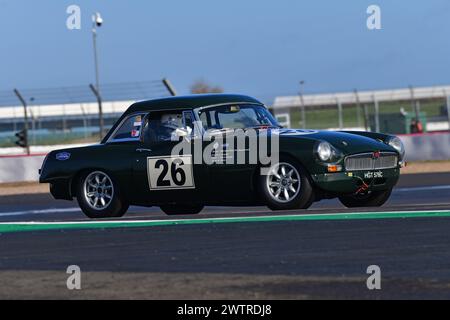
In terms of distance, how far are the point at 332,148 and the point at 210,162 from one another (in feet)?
4.39

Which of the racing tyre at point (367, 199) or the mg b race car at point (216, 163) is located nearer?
the mg b race car at point (216, 163)

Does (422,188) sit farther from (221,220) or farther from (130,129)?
(221,220)

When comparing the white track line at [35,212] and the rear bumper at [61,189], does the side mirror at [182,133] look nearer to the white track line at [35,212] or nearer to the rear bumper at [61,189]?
the rear bumper at [61,189]

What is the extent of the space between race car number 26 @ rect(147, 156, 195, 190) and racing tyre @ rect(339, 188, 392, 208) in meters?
1.98

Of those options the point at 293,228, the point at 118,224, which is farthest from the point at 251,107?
the point at 293,228

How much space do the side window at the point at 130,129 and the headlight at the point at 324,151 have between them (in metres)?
2.32

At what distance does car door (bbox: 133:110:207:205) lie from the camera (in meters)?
11.2

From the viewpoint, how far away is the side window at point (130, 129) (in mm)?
11836

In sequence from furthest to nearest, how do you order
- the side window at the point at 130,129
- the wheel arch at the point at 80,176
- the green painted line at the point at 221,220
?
1. the side window at the point at 130,129
2. the wheel arch at the point at 80,176
3. the green painted line at the point at 221,220

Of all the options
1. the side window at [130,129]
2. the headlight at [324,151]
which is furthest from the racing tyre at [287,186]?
the side window at [130,129]

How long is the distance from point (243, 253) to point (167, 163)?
375 cm

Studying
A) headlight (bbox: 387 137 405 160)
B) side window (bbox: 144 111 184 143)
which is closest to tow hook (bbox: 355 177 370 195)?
headlight (bbox: 387 137 405 160)

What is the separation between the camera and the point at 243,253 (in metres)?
7.69
